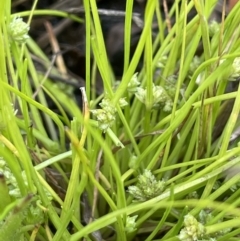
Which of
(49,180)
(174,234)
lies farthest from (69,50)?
(174,234)

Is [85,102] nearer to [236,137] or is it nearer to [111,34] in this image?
[236,137]

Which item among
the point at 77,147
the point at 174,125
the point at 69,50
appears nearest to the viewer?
the point at 77,147

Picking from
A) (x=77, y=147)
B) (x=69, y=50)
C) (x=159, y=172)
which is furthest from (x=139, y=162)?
(x=69, y=50)

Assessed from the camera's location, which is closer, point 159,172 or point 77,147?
point 77,147

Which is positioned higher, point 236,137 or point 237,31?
point 237,31

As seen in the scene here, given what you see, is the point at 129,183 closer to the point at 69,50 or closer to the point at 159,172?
the point at 159,172

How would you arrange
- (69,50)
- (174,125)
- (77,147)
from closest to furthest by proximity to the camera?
1. (77,147)
2. (174,125)
3. (69,50)

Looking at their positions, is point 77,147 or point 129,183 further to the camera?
point 129,183

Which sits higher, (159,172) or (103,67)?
(103,67)
